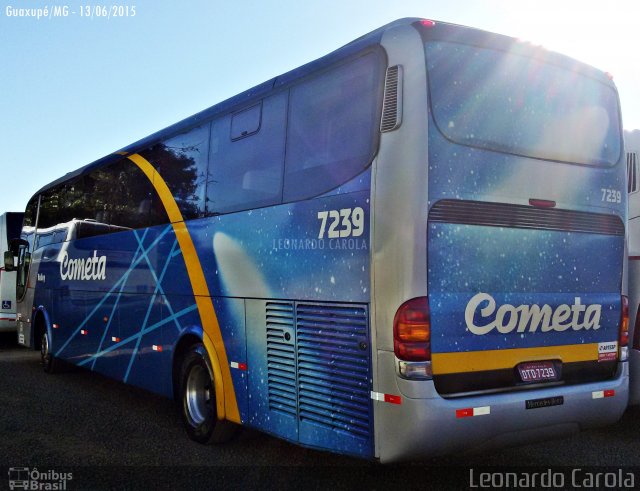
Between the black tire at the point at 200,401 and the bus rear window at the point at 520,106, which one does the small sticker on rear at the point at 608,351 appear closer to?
the bus rear window at the point at 520,106

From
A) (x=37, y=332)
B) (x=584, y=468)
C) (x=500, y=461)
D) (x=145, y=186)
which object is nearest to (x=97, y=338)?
(x=145, y=186)

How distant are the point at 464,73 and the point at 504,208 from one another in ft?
3.31

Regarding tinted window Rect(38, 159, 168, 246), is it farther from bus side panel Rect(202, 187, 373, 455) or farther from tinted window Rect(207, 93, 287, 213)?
bus side panel Rect(202, 187, 373, 455)

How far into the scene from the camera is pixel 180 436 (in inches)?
283

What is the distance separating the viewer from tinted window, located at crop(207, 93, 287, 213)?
595 centimetres

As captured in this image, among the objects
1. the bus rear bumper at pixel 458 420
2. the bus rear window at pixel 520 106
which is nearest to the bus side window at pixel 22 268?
the bus rear bumper at pixel 458 420

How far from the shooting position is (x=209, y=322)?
21.9 feet

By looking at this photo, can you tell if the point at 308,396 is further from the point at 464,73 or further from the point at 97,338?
the point at 97,338

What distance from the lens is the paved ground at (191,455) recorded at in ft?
18.3

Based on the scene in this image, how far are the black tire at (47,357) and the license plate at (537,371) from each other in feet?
29.2

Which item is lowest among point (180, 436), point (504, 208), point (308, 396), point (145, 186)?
point (180, 436)

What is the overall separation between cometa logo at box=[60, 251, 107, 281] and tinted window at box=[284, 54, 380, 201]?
4.66 meters

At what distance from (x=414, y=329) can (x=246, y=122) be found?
114 inches

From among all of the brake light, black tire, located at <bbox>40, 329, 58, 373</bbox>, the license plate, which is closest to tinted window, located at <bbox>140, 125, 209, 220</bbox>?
the license plate
